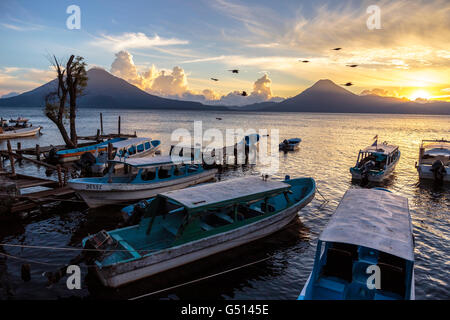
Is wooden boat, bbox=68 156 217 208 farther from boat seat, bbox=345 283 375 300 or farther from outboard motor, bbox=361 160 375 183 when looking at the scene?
outboard motor, bbox=361 160 375 183

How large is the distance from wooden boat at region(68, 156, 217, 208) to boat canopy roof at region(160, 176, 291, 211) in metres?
6.79

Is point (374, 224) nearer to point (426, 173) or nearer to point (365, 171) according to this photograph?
point (365, 171)

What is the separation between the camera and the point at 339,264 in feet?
29.9

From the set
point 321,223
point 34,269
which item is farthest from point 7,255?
point 321,223

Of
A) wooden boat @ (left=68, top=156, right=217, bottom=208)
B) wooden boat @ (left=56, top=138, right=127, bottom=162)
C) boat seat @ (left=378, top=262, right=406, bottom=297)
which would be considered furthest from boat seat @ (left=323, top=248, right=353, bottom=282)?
wooden boat @ (left=56, top=138, right=127, bottom=162)

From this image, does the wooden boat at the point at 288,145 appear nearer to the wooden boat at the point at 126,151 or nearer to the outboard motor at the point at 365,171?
the outboard motor at the point at 365,171

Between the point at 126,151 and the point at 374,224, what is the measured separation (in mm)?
24935

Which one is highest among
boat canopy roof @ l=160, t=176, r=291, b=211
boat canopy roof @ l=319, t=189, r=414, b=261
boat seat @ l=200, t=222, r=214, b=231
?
boat canopy roof @ l=160, t=176, r=291, b=211

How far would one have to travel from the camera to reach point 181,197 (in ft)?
40.0

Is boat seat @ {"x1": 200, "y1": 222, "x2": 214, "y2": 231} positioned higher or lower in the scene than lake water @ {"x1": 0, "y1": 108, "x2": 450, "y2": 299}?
higher

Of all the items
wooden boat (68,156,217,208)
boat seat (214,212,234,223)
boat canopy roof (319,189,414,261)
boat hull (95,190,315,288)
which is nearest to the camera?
boat canopy roof (319,189,414,261)

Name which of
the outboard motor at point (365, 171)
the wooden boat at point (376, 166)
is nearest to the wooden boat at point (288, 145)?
the wooden boat at point (376, 166)

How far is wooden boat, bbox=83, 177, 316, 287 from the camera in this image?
10.7 meters

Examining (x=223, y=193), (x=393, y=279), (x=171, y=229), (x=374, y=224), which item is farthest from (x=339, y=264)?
(x=171, y=229)
